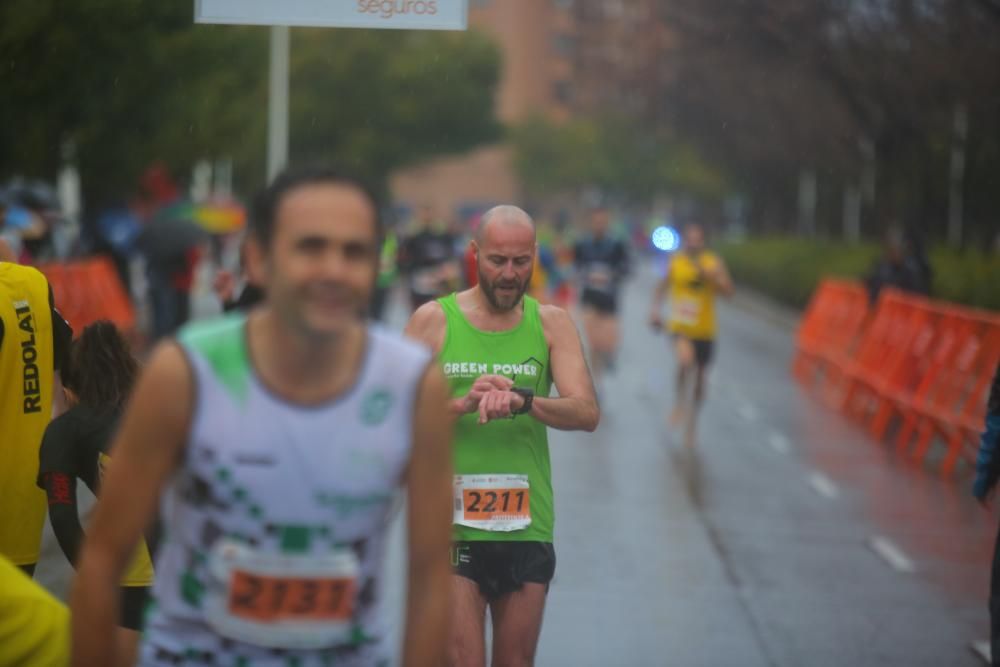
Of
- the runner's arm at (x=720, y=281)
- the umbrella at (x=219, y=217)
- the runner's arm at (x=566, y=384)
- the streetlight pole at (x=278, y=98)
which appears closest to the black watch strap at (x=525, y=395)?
the runner's arm at (x=566, y=384)

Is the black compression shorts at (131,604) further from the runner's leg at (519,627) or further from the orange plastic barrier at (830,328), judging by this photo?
the orange plastic barrier at (830,328)

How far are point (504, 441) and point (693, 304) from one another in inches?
391

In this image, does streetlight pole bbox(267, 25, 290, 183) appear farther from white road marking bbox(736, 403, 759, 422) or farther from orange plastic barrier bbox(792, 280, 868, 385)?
orange plastic barrier bbox(792, 280, 868, 385)

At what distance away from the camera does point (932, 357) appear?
54.0ft

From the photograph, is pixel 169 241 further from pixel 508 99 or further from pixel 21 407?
pixel 508 99

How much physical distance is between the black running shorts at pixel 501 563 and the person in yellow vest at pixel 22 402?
131cm

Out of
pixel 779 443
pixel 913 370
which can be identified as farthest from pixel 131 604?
pixel 913 370

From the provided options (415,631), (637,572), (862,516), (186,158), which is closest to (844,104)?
(186,158)

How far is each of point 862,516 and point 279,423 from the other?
31.0 feet

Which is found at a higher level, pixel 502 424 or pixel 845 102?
pixel 845 102

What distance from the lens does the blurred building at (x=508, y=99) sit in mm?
121812

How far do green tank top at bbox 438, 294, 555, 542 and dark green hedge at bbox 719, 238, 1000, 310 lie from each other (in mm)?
17358

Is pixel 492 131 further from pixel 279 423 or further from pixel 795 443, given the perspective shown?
pixel 279 423

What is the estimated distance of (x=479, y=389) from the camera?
4754mm
